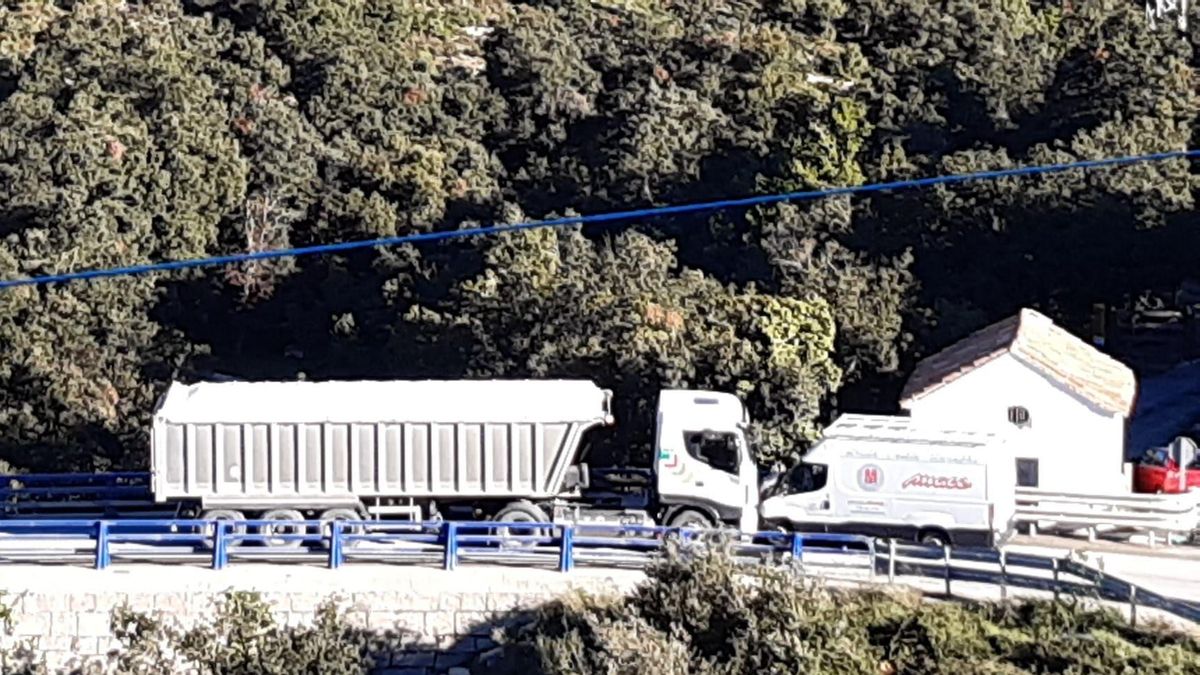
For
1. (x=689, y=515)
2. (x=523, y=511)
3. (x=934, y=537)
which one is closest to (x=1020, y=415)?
(x=934, y=537)

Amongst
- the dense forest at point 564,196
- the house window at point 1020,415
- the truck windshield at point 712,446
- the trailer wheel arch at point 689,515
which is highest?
the dense forest at point 564,196

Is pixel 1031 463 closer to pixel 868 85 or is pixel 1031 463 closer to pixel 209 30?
pixel 868 85

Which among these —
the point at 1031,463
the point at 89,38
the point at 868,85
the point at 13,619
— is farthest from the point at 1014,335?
the point at 89,38

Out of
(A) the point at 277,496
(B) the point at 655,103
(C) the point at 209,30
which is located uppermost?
(C) the point at 209,30

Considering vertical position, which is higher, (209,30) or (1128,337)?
(209,30)

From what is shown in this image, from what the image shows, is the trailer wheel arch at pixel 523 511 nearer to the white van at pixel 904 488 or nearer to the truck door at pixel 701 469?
the truck door at pixel 701 469

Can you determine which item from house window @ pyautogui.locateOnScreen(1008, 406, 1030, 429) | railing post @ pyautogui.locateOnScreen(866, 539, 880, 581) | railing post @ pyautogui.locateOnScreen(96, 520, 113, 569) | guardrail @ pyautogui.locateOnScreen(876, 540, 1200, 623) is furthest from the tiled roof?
railing post @ pyautogui.locateOnScreen(96, 520, 113, 569)

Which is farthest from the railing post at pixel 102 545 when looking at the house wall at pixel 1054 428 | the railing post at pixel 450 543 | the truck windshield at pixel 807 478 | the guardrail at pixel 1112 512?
the guardrail at pixel 1112 512

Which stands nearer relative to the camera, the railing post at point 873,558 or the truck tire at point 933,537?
the railing post at point 873,558
